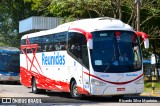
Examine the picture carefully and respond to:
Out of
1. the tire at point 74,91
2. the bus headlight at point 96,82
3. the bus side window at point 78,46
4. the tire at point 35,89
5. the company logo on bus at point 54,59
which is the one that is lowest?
the tire at point 35,89

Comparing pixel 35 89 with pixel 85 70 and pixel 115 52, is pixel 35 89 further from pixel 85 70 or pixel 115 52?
pixel 115 52

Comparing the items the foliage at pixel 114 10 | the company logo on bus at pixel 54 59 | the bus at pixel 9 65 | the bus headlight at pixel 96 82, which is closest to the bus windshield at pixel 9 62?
the bus at pixel 9 65

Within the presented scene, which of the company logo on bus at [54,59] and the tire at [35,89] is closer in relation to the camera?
the company logo on bus at [54,59]

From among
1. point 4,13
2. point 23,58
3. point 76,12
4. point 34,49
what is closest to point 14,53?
point 76,12

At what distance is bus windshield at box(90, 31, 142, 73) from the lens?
59.2ft

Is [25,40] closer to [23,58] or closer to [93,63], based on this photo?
[23,58]

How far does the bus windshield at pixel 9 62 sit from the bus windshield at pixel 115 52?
20863 mm

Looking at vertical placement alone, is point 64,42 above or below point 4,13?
below

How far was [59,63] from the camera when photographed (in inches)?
840

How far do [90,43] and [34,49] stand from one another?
778cm

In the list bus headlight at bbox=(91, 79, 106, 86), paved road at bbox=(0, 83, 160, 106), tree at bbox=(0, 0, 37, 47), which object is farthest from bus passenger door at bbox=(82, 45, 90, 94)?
tree at bbox=(0, 0, 37, 47)

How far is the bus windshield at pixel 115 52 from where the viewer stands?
18.0m

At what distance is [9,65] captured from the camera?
38031 mm

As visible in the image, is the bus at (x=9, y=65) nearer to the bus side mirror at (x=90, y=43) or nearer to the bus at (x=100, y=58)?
the bus at (x=100, y=58)
